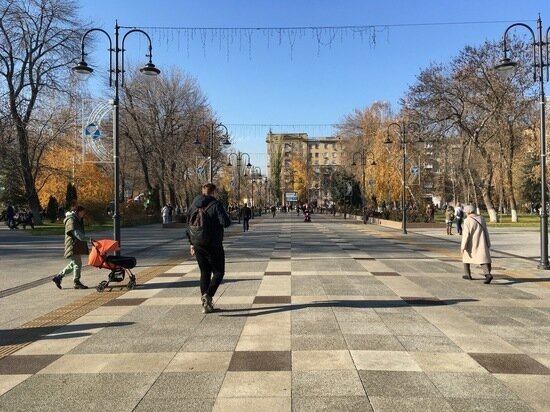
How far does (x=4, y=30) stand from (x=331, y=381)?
39353 millimetres

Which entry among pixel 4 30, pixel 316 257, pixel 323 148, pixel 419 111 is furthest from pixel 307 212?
pixel 323 148

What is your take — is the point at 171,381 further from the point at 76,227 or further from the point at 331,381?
the point at 76,227

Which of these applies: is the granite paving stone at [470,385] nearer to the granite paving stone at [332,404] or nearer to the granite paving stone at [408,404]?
the granite paving stone at [408,404]

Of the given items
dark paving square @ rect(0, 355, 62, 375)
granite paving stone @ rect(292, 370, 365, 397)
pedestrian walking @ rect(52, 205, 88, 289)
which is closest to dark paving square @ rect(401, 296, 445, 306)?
granite paving stone @ rect(292, 370, 365, 397)

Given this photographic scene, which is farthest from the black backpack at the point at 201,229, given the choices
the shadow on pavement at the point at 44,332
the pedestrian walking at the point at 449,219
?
the pedestrian walking at the point at 449,219

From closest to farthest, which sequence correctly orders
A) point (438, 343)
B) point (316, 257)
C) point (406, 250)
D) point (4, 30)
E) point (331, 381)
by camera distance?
1. point (331, 381)
2. point (438, 343)
3. point (316, 257)
4. point (406, 250)
5. point (4, 30)

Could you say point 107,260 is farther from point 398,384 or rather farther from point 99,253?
point 398,384

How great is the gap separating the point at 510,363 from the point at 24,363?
510 cm

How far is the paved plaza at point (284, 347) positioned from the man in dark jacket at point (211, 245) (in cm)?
49

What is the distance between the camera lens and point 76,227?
10.5 m

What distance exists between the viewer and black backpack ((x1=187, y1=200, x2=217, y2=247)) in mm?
7598

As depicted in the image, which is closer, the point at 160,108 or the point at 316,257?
the point at 316,257

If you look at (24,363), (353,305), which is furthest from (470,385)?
(24,363)

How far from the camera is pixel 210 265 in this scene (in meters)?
7.85
